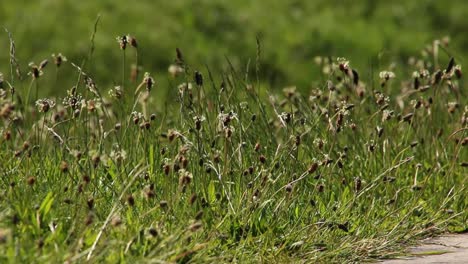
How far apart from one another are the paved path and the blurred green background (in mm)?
6786

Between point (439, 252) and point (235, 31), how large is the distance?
843 cm

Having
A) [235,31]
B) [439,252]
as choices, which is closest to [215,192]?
[439,252]

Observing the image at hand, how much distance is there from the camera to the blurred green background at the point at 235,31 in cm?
1264

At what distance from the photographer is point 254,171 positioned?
544 cm

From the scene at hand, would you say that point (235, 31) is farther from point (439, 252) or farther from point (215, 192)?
point (439, 252)

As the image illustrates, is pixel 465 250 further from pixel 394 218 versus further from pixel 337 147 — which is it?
pixel 337 147

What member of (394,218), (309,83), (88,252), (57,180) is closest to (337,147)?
(394,218)

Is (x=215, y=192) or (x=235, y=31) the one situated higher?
(x=215, y=192)

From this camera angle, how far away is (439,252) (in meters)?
5.30

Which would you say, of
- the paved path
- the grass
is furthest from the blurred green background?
the paved path

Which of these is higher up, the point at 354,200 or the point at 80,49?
the point at 354,200

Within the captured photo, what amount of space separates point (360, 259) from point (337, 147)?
1604 mm

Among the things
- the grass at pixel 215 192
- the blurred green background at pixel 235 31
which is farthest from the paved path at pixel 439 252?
the blurred green background at pixel 235 31

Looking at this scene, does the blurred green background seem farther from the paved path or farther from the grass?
the paved path
